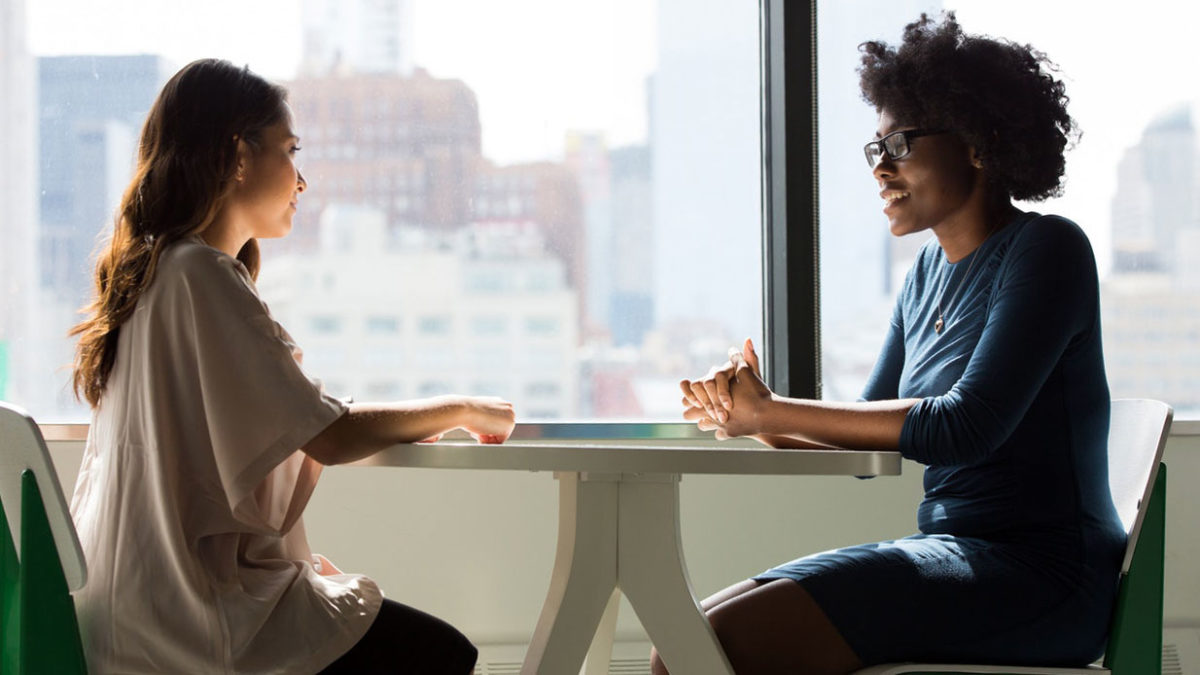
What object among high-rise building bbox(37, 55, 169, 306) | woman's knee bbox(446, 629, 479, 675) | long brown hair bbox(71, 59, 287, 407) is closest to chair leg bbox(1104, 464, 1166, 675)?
woman's knee bbox(446, 629, 479, 675)

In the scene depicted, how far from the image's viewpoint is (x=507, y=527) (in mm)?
2711

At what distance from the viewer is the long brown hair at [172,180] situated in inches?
59.7

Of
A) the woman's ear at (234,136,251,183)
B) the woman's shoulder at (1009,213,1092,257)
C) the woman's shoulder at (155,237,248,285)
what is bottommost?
the woman's shoulder at (155,237,248,285)

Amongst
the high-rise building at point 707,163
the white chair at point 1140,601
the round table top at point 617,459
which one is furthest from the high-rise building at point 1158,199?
the round table top at point 617,459

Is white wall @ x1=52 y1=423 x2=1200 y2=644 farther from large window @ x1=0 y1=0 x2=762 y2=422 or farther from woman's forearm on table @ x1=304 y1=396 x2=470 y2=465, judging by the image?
woman's forearm on table @ x1=304 y1=396 x2=470 y2=465

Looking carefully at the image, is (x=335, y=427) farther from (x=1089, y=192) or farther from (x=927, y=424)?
(x=1089, y=192)

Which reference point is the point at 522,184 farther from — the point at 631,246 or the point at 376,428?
the point at 376,428

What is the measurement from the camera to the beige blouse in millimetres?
1387

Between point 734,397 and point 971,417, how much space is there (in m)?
0.37

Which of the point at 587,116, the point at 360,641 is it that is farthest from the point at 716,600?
the point at 587,116

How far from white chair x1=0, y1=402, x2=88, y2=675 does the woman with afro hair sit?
2.53 ft

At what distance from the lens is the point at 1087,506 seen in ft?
5.16

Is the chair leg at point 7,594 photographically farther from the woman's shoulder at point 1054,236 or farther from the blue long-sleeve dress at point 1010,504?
the woman's shoulder at point 1054,236

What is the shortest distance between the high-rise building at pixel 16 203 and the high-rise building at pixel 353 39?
0.67 metres
